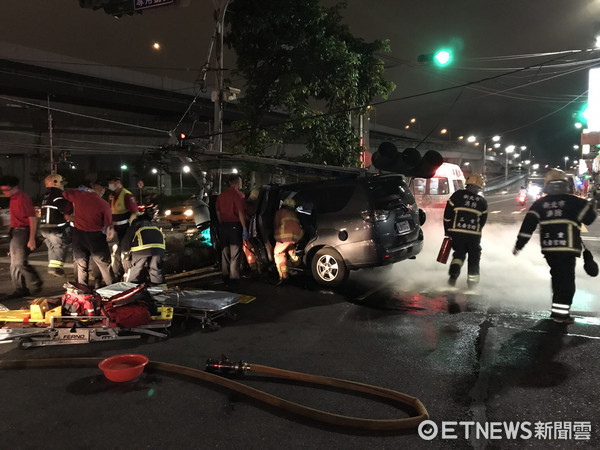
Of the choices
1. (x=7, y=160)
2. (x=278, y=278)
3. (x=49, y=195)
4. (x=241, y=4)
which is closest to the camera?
(x=49, y=195)

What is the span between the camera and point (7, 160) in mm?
37281

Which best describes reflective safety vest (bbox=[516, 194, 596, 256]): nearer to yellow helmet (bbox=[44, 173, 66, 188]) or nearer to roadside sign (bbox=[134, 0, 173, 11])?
yellow helmet (bbox=[44, 173, 66, 188])

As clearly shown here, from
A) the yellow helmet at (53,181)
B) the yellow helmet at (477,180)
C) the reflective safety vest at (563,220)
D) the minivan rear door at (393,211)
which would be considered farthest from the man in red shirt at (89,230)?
the reflective safety vest at (563,220)

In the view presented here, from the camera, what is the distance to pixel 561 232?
5.23 metres

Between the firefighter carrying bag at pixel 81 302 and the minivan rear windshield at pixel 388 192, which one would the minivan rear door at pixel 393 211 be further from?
the firefighter carrying bag at pixel 81 302

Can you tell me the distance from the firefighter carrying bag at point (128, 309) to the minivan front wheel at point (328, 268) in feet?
10.0

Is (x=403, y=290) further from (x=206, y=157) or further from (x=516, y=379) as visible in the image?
(x=206, y=157)

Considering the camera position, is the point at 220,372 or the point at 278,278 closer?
the point at 220,372

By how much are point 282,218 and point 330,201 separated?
86cm

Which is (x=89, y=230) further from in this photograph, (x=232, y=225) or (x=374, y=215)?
(x=374, y=215)

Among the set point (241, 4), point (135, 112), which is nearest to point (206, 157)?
point (241, 4)

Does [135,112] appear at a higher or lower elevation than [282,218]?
higher

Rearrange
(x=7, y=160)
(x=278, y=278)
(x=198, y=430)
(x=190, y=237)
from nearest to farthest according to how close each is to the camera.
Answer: (x=198, y=430), (x=278, y=278), (x=190, y=237), (x=7, y=160)

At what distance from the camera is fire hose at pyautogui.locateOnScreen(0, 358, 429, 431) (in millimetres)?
2957
